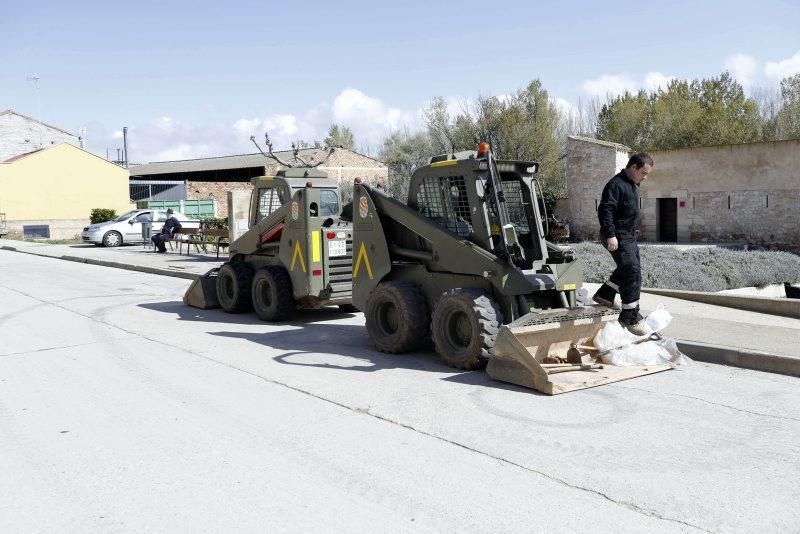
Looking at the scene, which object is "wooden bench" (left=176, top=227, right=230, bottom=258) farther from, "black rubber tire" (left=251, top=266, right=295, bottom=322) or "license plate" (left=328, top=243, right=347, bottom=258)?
"license plate" (left=328, top=243, right=347, bottom=258)

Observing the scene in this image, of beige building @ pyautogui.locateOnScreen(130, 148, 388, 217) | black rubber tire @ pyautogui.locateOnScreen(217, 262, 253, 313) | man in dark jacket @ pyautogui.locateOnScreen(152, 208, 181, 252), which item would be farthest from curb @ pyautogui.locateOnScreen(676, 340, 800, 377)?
beige building @ pyautogui.locateOnScreen(130, 148, 388, 217)

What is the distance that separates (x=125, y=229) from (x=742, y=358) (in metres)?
29.9

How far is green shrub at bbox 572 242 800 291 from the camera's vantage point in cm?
1462

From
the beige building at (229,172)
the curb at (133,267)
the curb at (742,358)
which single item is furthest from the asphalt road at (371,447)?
the beige building at (229,172)

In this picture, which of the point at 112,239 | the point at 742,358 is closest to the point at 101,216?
the point at 112,239

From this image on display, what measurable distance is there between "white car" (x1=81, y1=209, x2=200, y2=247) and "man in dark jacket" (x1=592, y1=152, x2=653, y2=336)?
27170mm

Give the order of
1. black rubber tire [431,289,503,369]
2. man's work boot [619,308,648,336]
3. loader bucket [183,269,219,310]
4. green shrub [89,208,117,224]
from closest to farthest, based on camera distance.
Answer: black rubber tire [431,289,503,369], man's work boot [619,308,648,336], loader bucket [183,269,219,310], green shrub [89,208,117,224]

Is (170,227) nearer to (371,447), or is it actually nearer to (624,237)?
(624,237)

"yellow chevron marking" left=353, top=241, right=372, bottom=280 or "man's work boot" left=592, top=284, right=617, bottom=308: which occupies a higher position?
"yellow chevron marking" left=353, top=241, right=372, bottom=280

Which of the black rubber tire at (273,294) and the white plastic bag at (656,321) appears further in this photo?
the black rubber tire at (273,294)

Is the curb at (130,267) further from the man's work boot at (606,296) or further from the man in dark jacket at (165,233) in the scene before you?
the man's work boot at (606,296)

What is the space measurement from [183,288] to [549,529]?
1389 cm

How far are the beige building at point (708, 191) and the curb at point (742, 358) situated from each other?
2084 centimetres

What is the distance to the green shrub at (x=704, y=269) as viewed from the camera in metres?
14.6
